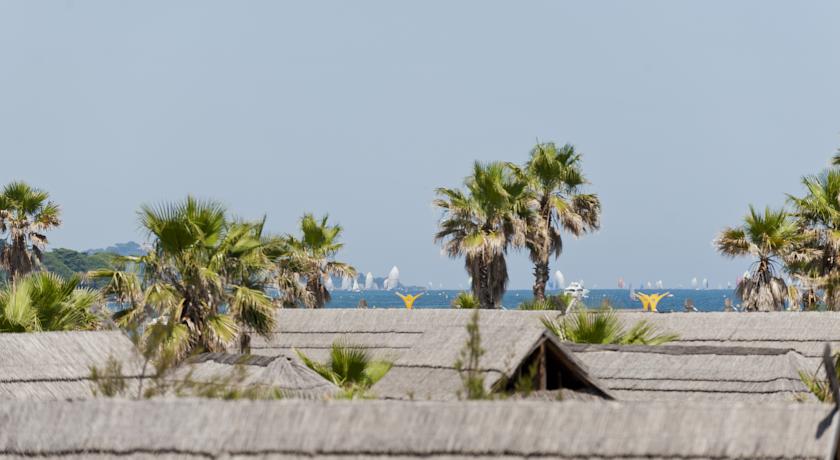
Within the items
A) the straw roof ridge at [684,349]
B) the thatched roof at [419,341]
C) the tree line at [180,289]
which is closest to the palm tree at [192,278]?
the tree line at [180,289]

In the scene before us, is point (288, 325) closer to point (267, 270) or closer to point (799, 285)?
point (267, 270)

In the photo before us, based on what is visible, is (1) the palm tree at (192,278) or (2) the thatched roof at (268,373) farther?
(1) the palm tree at (192,278)

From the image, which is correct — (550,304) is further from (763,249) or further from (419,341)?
(419,341)

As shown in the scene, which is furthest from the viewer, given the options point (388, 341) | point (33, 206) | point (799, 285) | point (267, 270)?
point (33, 206)

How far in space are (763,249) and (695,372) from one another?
42.6 feet

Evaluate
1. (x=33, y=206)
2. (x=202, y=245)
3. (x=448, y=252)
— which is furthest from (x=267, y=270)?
(x=33, y=206)

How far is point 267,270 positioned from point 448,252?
1524 cm

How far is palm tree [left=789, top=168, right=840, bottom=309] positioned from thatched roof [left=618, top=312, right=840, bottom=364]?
6942 mm

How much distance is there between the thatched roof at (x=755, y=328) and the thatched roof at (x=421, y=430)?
48.1 feet

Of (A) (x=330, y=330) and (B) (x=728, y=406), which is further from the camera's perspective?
(A) (x=330, y=330)

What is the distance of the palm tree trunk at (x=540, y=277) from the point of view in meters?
38.7

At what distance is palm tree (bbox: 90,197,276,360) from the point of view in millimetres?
19859

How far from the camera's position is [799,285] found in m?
32.8

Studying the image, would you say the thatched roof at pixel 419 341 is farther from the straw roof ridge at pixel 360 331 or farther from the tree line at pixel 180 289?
the tree line at pixel 180 289
